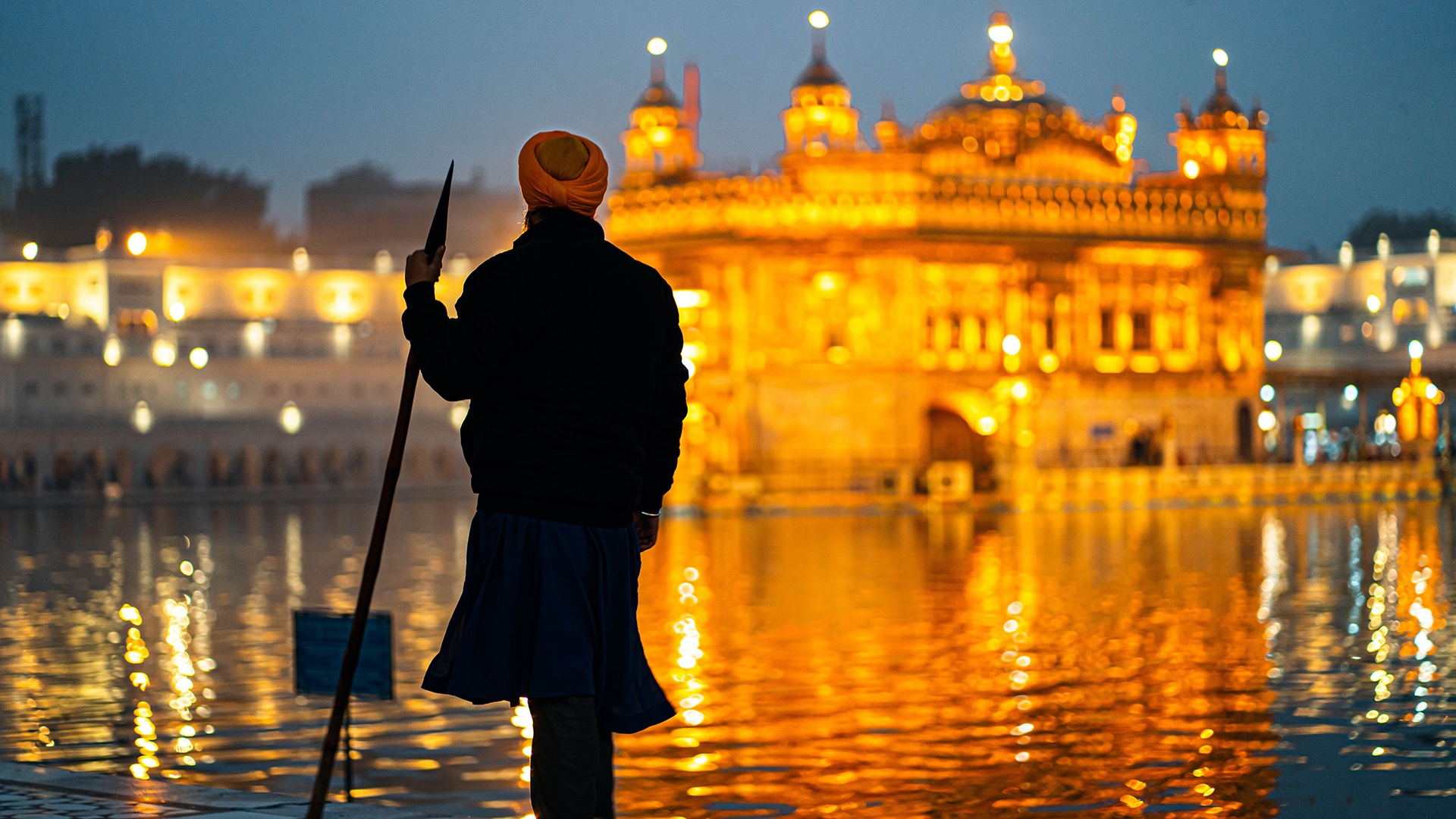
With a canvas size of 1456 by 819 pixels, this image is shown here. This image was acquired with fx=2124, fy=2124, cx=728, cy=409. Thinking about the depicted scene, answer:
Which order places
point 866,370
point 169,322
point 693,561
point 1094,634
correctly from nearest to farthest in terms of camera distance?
1. point 1094,634
2. point 693,561
3. point 866,370
4. point 169,322

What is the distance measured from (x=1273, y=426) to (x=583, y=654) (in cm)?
5911

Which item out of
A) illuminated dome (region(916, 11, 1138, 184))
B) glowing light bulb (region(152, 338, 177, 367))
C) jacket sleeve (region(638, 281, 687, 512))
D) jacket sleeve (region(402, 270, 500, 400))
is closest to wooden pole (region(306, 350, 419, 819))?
jacket sleeve (region(402, 270, 500, 400))

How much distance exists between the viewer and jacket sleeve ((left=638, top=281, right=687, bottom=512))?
5.98 meters

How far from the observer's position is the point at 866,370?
5262 cm

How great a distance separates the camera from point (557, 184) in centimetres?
591

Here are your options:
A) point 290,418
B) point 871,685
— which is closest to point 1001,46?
point 290,418

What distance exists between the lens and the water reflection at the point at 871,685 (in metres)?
9.62

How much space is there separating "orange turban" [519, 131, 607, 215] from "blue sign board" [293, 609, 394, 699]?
351 cm

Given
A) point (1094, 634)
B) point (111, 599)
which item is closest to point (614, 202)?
point (111, 599)

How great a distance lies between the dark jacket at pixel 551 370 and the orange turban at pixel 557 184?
11 cm

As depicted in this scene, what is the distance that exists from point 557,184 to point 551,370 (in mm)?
555

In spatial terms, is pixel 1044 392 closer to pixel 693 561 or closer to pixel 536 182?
pixel 693 561

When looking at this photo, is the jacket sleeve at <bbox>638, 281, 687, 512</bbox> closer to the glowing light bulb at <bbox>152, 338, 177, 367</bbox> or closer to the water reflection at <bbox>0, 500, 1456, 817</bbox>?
the water reflection at <bbox>0, 500, 1456, 817</bbox>

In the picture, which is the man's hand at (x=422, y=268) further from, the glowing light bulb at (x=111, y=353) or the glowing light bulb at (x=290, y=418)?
the glowing light bulb at (x=290, y=418)
